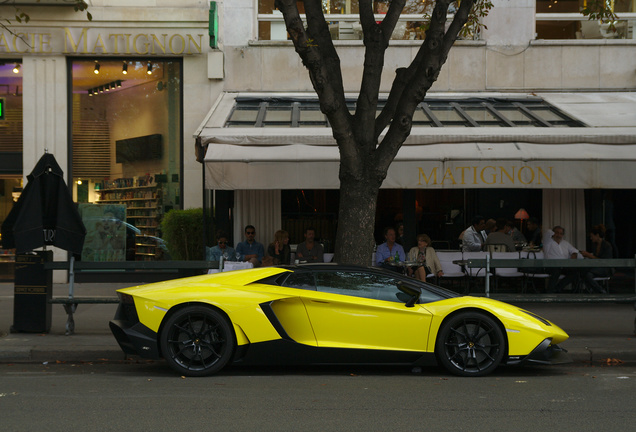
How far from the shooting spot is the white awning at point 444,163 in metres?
12.5

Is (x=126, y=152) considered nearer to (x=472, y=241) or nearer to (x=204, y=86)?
(x=204, y=86)

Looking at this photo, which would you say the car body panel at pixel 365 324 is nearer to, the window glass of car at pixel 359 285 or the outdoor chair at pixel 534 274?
the window glass of car at pixel 359 285

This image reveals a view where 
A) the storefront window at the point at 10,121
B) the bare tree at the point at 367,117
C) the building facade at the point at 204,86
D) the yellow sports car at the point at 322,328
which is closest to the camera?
the yellow sports car at the point at 322,328

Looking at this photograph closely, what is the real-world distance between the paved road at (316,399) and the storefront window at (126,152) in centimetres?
844

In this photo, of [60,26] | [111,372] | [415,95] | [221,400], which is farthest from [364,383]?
[60,26]

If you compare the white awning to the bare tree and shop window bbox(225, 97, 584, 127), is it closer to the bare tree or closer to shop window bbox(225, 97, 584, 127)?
shop window bbox(225, 97, 584, 127)

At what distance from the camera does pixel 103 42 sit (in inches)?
655

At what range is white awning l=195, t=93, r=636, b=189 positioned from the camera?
12.5 metres

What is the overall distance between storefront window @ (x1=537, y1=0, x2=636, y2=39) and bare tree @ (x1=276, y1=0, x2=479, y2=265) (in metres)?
8.07

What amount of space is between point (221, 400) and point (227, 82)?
11.4m

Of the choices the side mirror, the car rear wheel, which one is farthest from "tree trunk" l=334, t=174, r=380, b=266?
the car rear wheel

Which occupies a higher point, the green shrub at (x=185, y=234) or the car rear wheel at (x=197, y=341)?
the green shrub at (x=185, y=234)

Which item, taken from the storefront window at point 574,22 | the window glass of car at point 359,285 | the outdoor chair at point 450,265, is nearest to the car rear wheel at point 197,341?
the window glass of car at point 359,285

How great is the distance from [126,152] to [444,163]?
7.81 metres
